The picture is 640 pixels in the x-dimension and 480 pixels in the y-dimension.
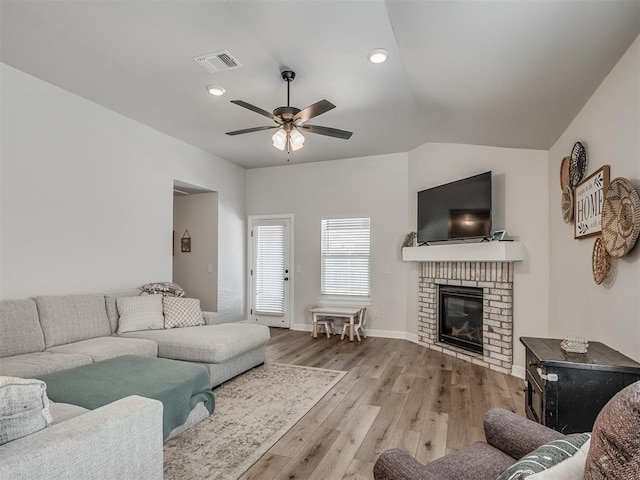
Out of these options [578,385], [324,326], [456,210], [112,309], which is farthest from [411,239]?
[112,309]

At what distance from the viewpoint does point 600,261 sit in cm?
249

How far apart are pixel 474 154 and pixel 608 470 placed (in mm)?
4578

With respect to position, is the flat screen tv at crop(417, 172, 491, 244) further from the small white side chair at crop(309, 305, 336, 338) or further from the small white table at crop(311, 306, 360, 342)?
the small white side chair at crop(309, 305, 336, 338)

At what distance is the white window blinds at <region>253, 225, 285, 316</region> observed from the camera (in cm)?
655

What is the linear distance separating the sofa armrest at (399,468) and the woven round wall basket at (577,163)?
2817mm

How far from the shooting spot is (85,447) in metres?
1.24

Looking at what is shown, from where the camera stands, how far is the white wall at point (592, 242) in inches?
82.7

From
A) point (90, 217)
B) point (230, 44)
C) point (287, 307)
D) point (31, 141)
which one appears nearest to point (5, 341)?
point (90, 217)

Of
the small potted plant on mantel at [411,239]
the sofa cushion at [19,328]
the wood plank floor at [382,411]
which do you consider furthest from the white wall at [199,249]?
the small potted plant on mantel at [411,239]

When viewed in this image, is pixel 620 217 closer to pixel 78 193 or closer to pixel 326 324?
pixel 326 324

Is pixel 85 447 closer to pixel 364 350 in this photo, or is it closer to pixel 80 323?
pixel 80 323

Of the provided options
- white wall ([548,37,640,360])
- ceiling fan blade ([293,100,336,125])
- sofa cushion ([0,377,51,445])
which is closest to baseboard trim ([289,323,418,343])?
white wall ([548,37,640,360])

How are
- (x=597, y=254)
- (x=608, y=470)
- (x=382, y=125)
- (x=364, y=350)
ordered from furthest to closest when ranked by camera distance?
(x=364, y=350) < (x=382, y=125) < (x=597, y=254) < (x=608, y=470)

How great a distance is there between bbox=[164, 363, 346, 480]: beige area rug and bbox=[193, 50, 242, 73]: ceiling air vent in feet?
9.36
